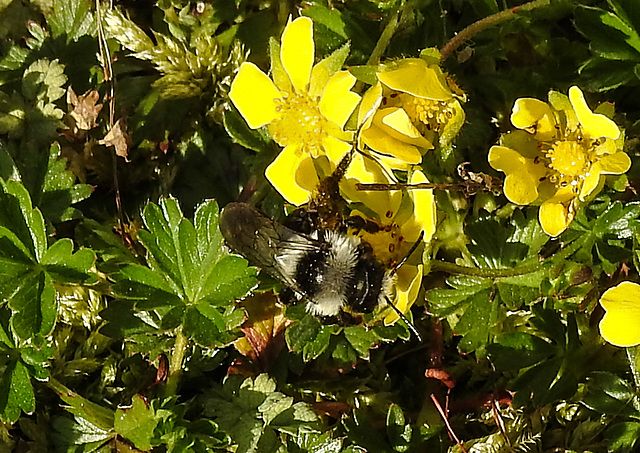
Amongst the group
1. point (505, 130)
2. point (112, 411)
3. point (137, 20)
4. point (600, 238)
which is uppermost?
point (137, 20)

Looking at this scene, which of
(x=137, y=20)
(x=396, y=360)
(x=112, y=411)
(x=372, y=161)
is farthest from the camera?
(x=137, y=20)

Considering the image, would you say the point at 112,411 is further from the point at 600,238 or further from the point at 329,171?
the point at 600,238

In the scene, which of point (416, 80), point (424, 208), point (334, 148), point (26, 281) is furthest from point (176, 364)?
point (416, 80)

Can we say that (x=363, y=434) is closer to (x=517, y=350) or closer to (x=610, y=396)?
(x=517, y=350)

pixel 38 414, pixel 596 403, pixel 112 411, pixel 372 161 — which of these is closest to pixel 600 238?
pixel 596 403

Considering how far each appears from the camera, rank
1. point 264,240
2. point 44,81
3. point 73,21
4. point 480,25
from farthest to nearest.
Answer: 1. point 73,21
2. point 44,81
3. point 480,25
4. point 264,240

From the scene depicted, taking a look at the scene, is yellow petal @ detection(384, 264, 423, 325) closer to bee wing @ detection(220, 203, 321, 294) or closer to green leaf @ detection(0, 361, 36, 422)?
bee wing @ detection(220, 203, 321, 294)
